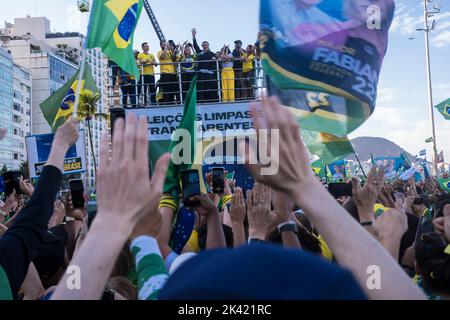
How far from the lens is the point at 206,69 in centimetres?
995

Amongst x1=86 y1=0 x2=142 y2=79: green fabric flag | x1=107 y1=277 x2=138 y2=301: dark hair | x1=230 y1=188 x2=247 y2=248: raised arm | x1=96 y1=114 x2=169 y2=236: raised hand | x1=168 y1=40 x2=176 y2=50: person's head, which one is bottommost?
x1=107 y1=277 x2=138 y2=301: dark hair

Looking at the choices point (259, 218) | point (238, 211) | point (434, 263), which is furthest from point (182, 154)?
point (434, 263)

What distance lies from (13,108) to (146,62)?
77364 mm

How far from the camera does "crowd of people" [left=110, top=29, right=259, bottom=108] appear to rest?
9.66 metres

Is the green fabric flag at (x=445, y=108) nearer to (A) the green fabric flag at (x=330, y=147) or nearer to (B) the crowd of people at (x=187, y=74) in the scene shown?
(B) the crowd of people at (x=187, y=74)

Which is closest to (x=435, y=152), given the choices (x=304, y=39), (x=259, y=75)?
(x=259, y=75)

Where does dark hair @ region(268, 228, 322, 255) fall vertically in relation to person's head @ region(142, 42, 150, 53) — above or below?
below

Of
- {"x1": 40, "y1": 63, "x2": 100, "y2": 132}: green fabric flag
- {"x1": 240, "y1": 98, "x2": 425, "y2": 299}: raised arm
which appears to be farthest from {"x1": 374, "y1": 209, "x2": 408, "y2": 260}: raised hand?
{"x1": 40, "y1": 63, "x2": 100, "y2": 132}: green fabric flag

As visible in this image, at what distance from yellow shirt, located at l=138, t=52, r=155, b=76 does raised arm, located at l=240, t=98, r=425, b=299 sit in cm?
885

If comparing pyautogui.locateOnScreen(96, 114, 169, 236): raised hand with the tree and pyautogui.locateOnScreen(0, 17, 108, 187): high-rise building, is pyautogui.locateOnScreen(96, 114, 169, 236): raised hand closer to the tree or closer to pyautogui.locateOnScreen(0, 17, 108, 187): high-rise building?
the tree

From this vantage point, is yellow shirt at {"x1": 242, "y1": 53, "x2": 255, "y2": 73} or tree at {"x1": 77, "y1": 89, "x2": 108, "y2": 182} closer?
tree at {"x1": 77, "y1": 89, "x2": 108, "y2": 182}

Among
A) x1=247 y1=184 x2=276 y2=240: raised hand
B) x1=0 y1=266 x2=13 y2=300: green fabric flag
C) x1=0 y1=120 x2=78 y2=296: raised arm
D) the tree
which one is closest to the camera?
x1=0 y1=266 x2=13 y2=300: green fabric flag

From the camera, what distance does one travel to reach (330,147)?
13.7ft
